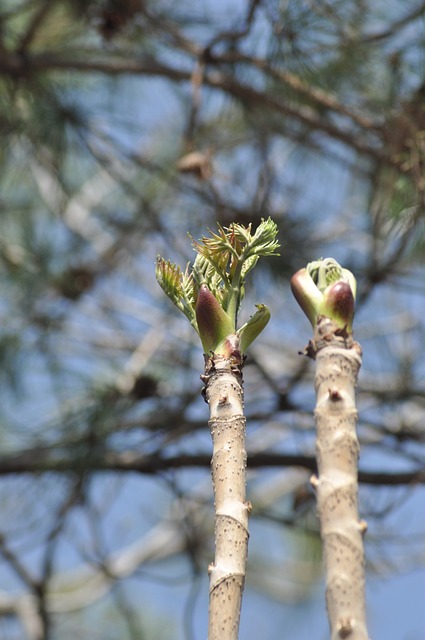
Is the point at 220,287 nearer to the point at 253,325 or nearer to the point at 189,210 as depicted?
the point at 253,325

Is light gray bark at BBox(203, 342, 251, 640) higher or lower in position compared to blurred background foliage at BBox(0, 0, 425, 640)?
lower

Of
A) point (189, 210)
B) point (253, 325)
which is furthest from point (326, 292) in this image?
point (189, 210)

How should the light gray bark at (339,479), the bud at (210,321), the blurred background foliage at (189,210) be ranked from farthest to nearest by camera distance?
the blurred background foliage at (189,210)
the bud at (210,321)
the light gray bark at (339,479)

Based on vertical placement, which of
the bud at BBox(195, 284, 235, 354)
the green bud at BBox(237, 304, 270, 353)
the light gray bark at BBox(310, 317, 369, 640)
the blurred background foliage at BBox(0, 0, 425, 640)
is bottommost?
the light gray bark at BBox(310, 317, 369, 640)

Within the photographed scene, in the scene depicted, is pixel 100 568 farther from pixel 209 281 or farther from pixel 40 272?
pixel 209 281

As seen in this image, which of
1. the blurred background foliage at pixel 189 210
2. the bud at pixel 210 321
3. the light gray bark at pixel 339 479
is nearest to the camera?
A: the light gray bark at pixel 339 479

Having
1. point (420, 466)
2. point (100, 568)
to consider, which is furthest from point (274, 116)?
point (100, 568)

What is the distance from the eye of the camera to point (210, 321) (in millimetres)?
567

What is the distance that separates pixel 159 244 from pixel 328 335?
206 centimetres

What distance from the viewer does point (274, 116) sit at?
2303 mm

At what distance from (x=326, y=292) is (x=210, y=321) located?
68 mm

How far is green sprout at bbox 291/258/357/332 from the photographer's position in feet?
1.87

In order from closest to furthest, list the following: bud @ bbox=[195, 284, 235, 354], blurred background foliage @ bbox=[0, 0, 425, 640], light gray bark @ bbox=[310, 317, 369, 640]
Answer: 1. light gray bark @ bbox=[310, 317, 369, 640]
2. bud @ bbox=[195, 284, 235, 354]
3. blurred background foliage @ bbox=[0, 0, 425, 640]

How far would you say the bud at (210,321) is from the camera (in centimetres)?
56
